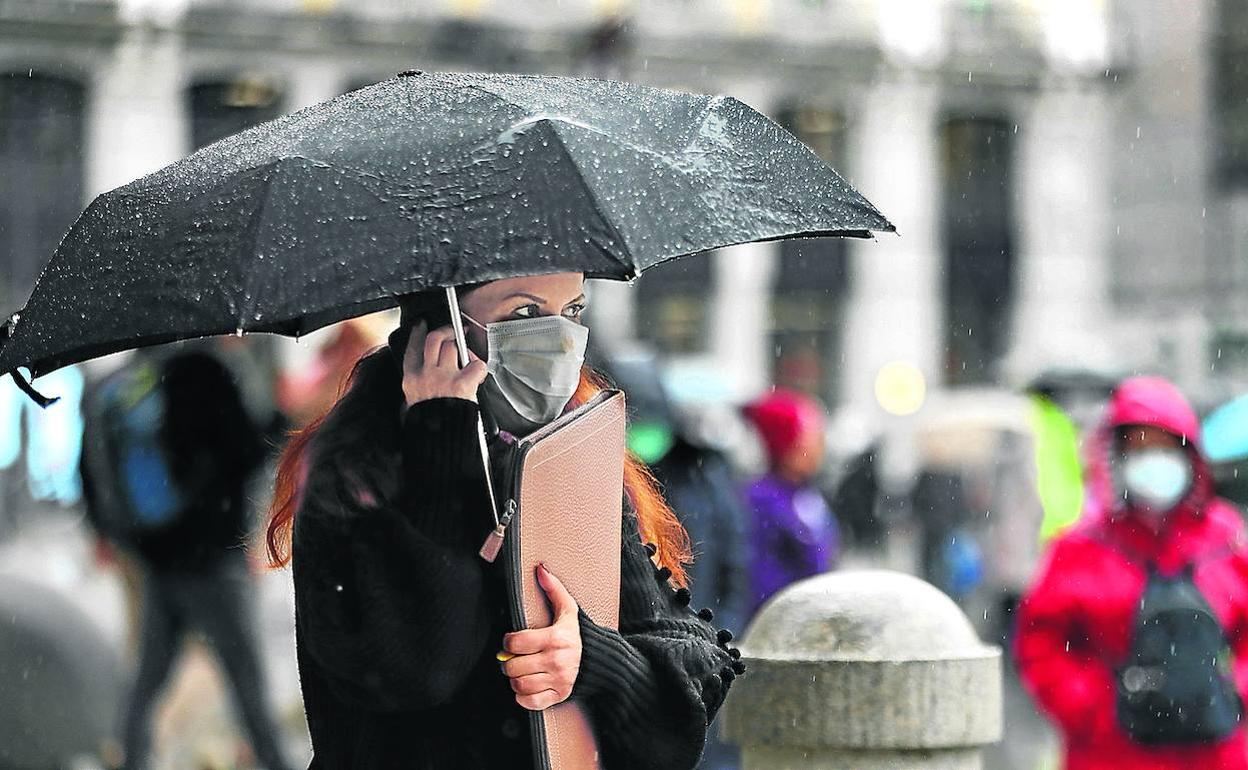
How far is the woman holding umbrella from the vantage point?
10.3ft

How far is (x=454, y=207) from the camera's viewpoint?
315 centimetres

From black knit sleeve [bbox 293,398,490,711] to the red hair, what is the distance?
5.1 inches

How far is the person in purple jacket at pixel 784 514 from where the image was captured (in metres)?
9.63

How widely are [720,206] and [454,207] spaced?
44 cm

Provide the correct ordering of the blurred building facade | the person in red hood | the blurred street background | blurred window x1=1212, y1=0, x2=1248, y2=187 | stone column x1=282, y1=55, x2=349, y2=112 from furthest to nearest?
1. blurred window x1=1212, y1=0, x2=1248, y2=187
2. stone column x1=282, y1=55, x2=349, y2=112
3. the blurred building facade
4. the blurred street background
5. the person in red hood

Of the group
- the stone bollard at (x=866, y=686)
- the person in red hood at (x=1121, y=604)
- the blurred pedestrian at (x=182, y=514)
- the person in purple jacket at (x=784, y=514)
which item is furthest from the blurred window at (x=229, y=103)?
the stone bollard at (x=866, y=686)

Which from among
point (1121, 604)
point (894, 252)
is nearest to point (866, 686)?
point (1121, 604)

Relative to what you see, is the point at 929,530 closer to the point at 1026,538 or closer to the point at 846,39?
the point at 1026,538

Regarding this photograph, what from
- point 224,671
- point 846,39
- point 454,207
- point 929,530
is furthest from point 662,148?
point 846,39

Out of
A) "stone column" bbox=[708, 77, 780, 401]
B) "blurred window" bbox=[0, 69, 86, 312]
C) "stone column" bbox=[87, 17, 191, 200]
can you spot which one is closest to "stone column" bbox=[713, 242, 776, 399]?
"stone column" bbox=[708, 77, 780, 401]

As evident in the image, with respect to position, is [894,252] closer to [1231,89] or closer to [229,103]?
[1231,89]

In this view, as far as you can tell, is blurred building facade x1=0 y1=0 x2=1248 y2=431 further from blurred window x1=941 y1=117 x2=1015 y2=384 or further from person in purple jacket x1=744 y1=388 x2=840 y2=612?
person in purple jacket x1=744 y1=388 x2=840 y2=612

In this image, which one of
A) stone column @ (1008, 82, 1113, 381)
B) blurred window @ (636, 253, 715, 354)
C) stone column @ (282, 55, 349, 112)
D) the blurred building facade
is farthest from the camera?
stone column @ (1008, 82, 1113, 381)

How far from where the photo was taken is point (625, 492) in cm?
376
